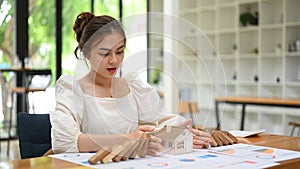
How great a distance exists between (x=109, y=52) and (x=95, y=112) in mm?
282

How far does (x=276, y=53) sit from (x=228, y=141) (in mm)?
4827

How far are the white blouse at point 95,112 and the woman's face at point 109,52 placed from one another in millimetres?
144

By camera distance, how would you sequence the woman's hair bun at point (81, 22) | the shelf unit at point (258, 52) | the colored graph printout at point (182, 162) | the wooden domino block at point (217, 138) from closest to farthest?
the colored graph printout at point (182, 162)
the wooden domino block at point (217, 138)
the woman's hair bun at point (81, 22)
the shelf unit at point (258, 52)

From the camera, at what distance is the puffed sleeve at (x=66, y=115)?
1458mm

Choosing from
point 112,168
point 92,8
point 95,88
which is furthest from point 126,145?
point 92,8

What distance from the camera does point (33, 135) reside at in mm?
1771

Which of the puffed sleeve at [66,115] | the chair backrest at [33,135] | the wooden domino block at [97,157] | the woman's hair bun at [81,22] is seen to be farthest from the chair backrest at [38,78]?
the wooden domino block at [97,157]

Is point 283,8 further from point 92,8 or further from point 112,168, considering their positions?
point 112,168

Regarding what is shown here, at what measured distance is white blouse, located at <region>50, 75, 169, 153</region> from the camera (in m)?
1.47

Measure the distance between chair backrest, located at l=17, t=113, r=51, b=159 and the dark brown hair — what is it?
351 millimetres

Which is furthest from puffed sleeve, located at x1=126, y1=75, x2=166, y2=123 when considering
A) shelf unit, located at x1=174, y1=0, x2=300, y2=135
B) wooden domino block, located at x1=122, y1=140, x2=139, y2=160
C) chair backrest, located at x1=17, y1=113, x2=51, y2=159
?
shelf unit, located at x1=174, y1=0, x2=300, y2=135

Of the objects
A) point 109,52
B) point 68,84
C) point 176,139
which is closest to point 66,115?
point 68,84

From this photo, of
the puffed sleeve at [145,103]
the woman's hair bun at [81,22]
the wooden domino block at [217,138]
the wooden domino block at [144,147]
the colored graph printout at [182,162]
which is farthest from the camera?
the puffed sleeve at [145,103]

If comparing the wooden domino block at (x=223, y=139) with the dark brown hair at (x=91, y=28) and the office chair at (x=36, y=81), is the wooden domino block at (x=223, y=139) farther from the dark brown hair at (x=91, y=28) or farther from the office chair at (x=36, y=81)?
the office chair at (x=36, y=81)
